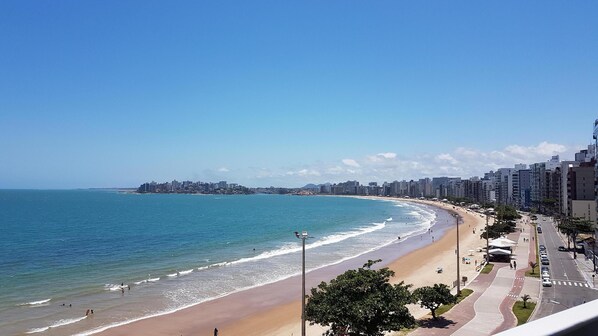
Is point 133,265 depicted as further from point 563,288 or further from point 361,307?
point 563,288

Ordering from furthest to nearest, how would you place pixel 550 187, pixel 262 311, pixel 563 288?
pixel 550 187 < pixel 563 288 < pixel 262 311

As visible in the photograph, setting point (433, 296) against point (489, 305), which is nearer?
point (433, 296)

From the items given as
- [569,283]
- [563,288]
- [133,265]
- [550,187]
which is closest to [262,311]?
[133,265]

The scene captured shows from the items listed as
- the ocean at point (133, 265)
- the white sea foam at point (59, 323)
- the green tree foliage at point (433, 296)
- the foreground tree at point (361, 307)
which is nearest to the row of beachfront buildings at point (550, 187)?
the ocean at point (133, 265)

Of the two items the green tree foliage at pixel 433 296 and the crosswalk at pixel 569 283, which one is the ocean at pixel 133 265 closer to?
the green tree foliage at pixel 433 296

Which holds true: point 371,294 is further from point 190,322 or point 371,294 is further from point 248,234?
point 248,234

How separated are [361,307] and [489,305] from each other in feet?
44.6

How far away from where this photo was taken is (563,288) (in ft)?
98.1

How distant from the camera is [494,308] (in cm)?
2467

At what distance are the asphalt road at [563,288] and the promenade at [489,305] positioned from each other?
93 centimetres

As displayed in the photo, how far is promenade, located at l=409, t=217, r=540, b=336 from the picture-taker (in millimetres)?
21219

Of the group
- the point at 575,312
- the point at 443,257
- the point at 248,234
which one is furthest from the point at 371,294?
the point at 248,234

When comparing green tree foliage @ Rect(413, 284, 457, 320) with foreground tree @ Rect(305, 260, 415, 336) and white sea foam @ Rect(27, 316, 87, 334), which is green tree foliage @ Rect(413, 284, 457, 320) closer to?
foreground tree @ Rect(305, 260, 415, 336)

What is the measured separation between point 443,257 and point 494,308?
2574cm
